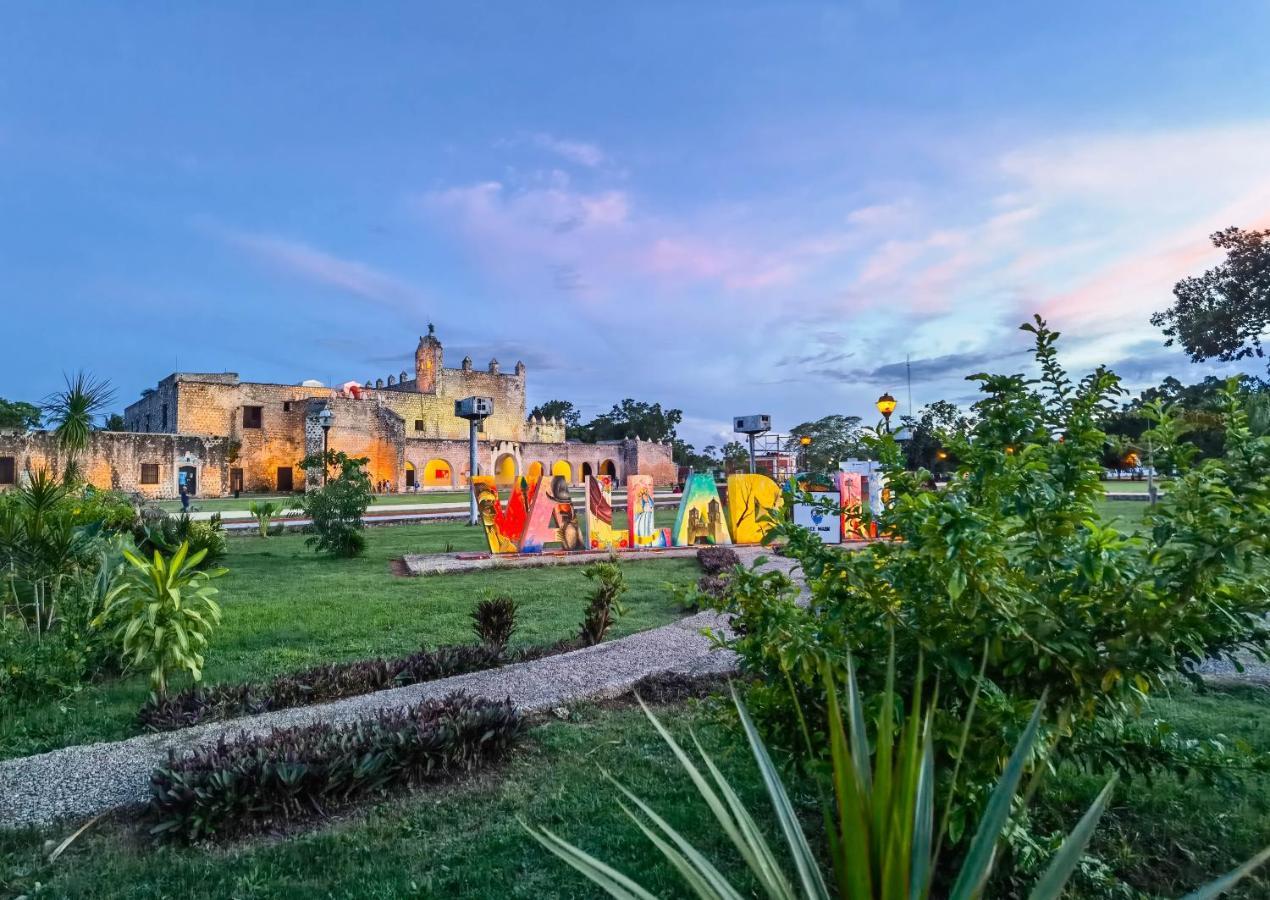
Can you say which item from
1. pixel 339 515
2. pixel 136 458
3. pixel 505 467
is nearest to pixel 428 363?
pixel 505 467

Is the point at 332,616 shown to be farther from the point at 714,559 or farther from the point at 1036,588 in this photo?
the point at 1036,588

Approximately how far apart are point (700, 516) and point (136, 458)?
30243mm

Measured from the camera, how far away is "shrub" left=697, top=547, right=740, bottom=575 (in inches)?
424

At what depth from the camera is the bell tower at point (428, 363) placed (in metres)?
52.0

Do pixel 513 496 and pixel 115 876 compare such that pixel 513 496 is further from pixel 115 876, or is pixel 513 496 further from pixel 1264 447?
pixel 1264 447

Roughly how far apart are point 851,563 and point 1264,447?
3.80 ft

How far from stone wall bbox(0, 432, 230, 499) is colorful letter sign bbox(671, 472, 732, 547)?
25592mm

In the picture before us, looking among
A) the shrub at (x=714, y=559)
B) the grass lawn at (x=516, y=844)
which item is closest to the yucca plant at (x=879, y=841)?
the grass lawn at (x=516, y=844)

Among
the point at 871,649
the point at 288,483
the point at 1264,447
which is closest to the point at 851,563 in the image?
the point at 871,649

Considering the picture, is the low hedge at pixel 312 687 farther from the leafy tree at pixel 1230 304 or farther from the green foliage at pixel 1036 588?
the leafy tree at pixel 1230 304

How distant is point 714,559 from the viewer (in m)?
11.4

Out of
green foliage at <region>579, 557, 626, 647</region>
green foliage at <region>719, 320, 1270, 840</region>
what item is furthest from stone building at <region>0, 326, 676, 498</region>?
green foliage at <region>719, 320, 1270, 840</region>

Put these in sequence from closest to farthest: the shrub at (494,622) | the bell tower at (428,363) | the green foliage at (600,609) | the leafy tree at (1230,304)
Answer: the shrub at (494,622)
the green foliage at (600,609)
the leafy tree at (1230,304)
the bell tower at (428,363)

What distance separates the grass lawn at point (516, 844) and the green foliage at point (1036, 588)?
60cm
